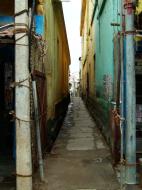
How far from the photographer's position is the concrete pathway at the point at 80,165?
25.5 ft

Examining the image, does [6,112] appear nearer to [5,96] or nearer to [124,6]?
[5,96]

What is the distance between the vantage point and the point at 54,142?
475 inches

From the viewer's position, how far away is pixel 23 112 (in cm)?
709

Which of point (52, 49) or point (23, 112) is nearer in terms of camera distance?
point (23, 112)

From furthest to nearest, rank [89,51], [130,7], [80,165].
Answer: [89,51], [80,165], [130,7]

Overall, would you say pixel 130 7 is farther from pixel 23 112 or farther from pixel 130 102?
pixel 23 112

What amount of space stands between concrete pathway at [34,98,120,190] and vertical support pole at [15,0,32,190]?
0.69 meters

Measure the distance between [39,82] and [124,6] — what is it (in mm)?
2425

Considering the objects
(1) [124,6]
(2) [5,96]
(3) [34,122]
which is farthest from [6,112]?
(1) [124,6]

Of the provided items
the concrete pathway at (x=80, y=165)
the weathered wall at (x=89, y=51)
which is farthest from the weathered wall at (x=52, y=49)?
the weathered wall at (x=89, y=51)

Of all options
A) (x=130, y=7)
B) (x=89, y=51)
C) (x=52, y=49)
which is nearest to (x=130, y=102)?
(x=130, y=7)

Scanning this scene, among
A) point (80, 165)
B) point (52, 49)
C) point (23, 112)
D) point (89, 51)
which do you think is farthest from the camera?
point (89, 51)

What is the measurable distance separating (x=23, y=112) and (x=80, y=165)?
2502 millimetres

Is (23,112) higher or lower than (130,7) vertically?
lower
